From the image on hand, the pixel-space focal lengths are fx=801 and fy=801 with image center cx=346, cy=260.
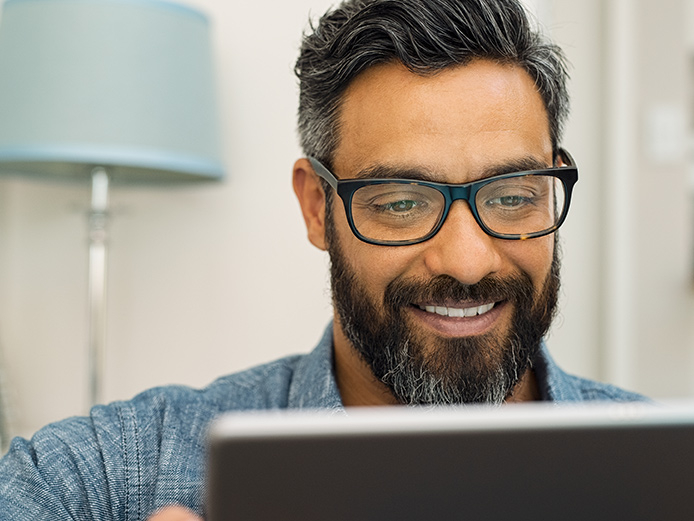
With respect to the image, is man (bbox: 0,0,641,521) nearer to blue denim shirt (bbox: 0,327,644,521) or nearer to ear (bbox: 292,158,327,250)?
blue denim shirt (bbox: 0,327,644,521)

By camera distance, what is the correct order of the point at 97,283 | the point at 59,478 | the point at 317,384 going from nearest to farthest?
the point at 59,478 < the point at 317,384 < the point at 97,283

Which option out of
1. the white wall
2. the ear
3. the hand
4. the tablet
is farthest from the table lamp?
the tablet

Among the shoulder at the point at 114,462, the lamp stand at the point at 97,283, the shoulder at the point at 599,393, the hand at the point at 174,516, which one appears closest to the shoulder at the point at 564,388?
the shoulder at the point at 599,393

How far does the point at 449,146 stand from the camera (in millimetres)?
1043

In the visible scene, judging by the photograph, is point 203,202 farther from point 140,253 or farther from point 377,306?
point 377,306

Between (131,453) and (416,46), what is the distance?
0.66 metres

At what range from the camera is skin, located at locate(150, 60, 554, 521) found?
3.37ft

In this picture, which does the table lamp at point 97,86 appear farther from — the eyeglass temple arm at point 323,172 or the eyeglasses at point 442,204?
the eyeglasses at point 442,204

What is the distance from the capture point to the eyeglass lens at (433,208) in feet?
3.42

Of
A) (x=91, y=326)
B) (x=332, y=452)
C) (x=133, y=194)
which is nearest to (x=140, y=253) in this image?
(x=133, y=194)

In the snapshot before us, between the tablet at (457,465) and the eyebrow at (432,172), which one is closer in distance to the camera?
the tablet at (457,465)

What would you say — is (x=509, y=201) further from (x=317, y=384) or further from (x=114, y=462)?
(x=114, y=462)

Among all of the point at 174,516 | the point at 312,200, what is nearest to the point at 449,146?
the point at 312,200

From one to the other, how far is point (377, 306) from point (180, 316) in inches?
41.5
